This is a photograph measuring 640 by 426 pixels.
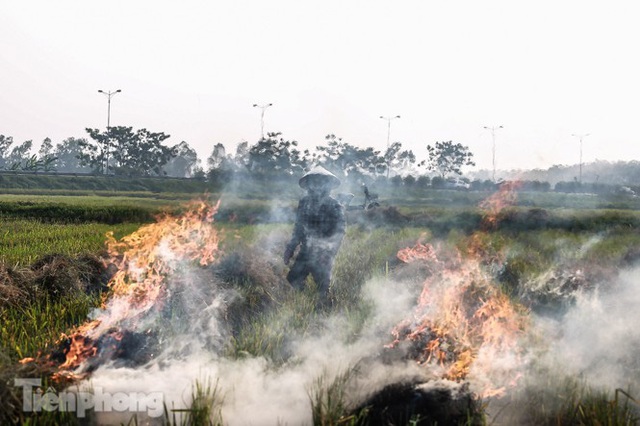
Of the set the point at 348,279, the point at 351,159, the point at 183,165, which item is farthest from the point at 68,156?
the point at 348,279

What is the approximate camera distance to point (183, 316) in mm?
5301

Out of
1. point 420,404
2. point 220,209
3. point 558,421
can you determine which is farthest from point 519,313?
point 220,209

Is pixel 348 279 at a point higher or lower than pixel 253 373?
higher

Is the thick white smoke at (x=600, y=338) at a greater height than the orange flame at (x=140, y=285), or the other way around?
the orange flame at (x=140, y=285)

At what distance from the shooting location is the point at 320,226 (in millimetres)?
7020

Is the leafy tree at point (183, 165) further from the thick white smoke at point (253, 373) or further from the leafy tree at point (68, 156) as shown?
the thick white smoke at point (253, 373)

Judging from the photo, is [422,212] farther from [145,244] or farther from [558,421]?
[558,421]

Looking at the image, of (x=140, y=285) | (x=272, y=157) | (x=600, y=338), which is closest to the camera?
(x=600, y=338)

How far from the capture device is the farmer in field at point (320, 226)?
697 centimetres

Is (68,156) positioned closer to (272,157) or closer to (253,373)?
(272,157)

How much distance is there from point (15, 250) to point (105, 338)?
645cm

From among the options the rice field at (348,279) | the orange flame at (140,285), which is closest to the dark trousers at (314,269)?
the rice field at (348,279)

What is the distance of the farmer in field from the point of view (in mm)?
6969

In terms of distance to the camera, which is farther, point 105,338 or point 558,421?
point 105,338
